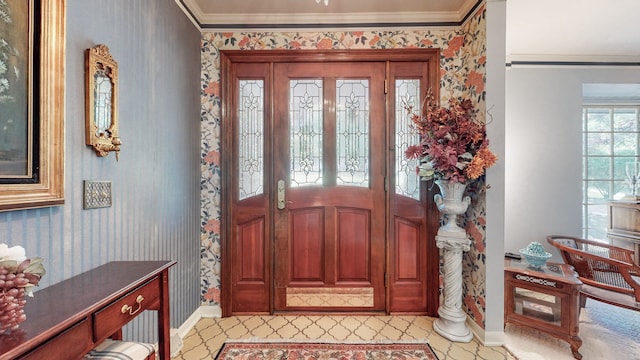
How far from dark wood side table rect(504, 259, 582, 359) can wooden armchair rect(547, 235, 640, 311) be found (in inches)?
8.2

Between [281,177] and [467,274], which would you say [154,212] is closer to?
[281,177]

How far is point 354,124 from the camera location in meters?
2.51

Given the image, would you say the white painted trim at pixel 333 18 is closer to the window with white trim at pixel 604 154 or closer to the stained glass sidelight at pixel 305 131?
the stained glass sidelight at pixel 305 131

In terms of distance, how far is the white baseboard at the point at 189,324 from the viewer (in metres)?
1.99

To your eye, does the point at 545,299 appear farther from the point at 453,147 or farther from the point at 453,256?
the point at 453,147

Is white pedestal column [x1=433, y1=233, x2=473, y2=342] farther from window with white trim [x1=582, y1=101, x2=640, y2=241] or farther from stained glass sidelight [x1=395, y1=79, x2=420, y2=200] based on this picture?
window with white trim [x1=582, y1=101, x2=640, y2=241]

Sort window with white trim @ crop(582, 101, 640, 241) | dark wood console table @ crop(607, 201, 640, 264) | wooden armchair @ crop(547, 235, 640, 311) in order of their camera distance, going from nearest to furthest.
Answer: wooden armchair @ crop(547, 235, 640, 311) < dark wood console table @ crop(607, 201, 640, 264) < window with white trim @ crop(582, 101, 640, 241)

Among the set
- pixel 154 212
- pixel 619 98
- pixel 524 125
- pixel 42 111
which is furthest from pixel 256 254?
pixel 619 98

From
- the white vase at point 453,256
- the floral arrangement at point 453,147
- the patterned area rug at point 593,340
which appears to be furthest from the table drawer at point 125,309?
the patterned area rug at point 593,340

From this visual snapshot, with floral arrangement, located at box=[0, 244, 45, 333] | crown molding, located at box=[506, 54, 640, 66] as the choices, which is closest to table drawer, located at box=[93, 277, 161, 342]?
floral arrangement, located at box=[0, 244, 45, 333]

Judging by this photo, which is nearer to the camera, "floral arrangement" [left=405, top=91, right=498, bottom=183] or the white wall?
"floral arrangement" [left=405, top=91, right=498, bottom=183]

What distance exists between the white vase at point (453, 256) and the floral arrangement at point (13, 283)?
2265 mm

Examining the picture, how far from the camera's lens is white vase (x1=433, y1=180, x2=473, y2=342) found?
2.14 meters

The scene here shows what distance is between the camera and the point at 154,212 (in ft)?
5.92
